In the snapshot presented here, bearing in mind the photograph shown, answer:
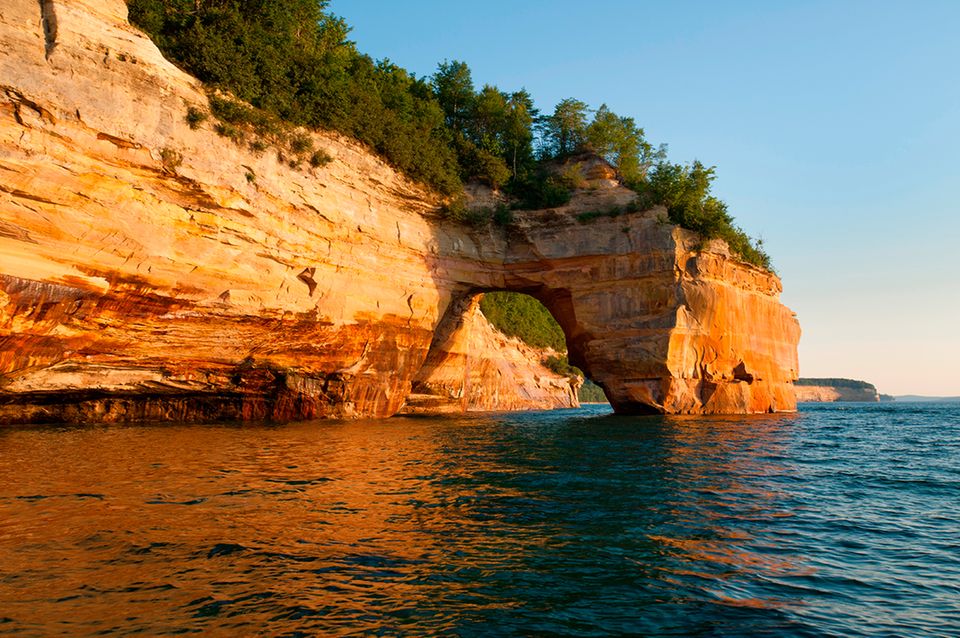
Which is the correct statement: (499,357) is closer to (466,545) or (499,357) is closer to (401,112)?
(401,112)

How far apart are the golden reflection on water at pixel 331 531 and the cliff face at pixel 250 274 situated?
4.57m

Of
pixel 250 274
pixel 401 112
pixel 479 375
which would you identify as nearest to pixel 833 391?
pixel 479 375

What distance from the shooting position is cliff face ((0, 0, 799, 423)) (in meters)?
14.3

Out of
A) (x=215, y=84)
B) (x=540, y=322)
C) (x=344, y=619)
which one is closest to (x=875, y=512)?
(x=344, y=619)

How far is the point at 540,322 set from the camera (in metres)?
69.2

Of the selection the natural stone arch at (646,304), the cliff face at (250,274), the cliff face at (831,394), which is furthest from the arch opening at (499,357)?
the cliff face at (831,394)

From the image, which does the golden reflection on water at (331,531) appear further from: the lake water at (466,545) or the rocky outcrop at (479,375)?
the rocky outcrop at (479,375)

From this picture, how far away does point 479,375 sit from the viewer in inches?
1767

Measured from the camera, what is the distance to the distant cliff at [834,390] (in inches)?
6093

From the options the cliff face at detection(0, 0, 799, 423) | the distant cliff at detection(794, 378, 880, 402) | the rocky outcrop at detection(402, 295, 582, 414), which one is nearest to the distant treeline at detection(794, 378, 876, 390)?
the distant cliff at detection(794, 378, 880, 402)

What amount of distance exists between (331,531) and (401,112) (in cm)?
2444

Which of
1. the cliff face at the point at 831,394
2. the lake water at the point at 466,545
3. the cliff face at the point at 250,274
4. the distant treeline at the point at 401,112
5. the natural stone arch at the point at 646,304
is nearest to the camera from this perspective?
the lake water at the point at 466,545

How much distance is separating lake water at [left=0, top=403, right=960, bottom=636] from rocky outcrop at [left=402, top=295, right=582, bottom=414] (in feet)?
63.2

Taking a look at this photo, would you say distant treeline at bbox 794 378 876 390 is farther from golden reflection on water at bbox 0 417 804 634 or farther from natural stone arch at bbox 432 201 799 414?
golden reflection on water at bbox 0 417 804 634
